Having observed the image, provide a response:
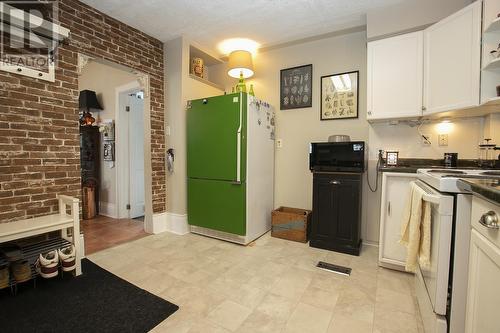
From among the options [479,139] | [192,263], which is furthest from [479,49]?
[192,263]

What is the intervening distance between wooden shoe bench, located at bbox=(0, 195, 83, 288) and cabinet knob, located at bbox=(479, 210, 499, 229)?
103 inches

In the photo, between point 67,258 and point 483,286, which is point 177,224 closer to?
point 67,258

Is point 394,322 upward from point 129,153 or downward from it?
downward

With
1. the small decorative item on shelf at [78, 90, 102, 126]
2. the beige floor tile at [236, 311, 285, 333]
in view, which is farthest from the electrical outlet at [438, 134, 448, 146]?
the small decorative item on shelf at [78, 90, 102, 126]

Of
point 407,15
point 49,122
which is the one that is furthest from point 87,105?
point 407,15

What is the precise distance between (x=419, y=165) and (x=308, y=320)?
1.89 meters

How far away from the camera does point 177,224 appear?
3.15 metres

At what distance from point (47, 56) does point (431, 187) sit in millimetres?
3214

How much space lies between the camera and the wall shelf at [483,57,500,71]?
162cm

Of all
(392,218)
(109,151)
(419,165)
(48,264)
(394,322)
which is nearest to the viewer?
(394,322)

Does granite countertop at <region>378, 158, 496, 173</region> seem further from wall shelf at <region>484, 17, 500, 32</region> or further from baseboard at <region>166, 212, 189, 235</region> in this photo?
baseboard at <region>166, 212, 189, 235</region>

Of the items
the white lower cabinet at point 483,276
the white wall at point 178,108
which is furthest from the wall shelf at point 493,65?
the white wall at point 178,108

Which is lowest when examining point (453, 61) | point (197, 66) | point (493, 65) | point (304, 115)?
point (304, 115)
